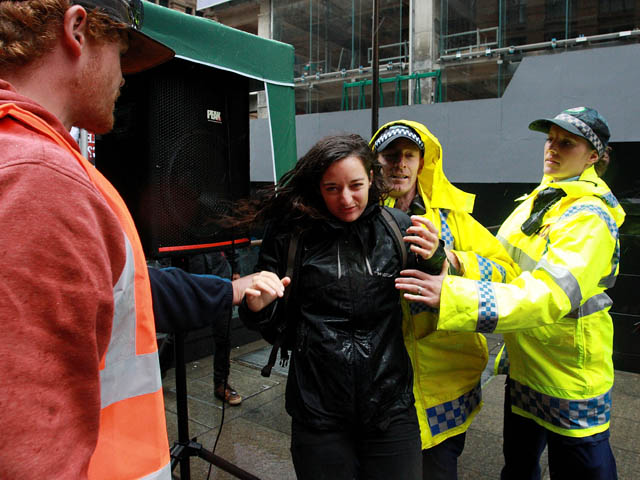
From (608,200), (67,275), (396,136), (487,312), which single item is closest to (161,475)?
(67,275)

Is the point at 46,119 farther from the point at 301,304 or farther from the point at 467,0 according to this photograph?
the point at 467,0

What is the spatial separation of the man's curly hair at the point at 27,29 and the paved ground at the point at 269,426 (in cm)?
293

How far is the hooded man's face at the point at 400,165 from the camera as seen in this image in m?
2.37

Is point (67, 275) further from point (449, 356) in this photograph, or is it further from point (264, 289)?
point (449, 356)

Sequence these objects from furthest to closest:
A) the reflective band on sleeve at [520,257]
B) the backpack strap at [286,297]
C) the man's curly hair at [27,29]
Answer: the reflective band on sleeve at [520,257], the backpack strap at [286,297], the man's curly hair at [27,29]

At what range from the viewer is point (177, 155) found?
8.55 ft

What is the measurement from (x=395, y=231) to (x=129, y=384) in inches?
50.4

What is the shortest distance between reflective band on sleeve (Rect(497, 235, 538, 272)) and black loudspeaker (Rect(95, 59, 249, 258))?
1490mm

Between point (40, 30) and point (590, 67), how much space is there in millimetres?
10074

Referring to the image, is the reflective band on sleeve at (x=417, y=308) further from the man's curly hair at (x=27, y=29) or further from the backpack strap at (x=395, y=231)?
the man's curly hair at (x=27, y=29)

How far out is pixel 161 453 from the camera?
3.51 ft

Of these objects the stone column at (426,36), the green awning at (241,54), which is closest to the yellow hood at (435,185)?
the green awning at (241,54)

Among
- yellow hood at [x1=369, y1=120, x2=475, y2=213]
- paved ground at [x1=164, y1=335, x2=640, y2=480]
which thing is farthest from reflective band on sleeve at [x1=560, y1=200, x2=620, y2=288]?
paved ground at [x1=164, y1=335, x2=640, y2=480]

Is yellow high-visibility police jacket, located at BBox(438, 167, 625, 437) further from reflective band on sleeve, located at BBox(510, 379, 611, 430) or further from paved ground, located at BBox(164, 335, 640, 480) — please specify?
paved ground, located at BBox(164, 335, 640, 480)
